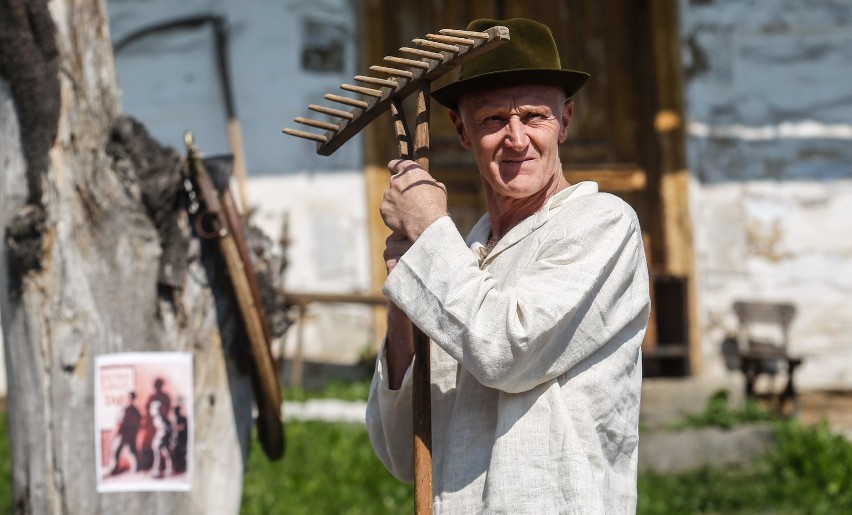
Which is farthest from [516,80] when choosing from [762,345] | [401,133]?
[762,345]

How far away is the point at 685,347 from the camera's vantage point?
7512 mm

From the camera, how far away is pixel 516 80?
2674 millimetres

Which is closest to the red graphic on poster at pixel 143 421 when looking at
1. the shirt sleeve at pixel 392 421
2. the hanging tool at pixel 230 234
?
the hanging tool at pixel 230 234

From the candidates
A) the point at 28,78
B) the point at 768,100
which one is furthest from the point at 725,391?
the point at 28,78

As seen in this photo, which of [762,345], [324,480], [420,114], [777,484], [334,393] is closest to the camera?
[420,114]

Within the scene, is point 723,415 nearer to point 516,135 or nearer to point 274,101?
point 274,101

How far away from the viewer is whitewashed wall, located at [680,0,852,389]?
768 centimetres

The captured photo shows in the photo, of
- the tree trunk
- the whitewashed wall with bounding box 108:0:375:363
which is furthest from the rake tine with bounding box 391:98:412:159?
the whitewashed wall with bounding box 108:0:375:363

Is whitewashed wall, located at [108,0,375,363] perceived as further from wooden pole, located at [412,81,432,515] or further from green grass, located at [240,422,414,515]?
wooden pole, located at [412,81,432,515]

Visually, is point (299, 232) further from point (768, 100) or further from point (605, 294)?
point (605, 294)

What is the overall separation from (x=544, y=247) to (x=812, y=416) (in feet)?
17.5

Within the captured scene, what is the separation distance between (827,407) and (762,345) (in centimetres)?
56

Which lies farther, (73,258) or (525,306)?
(73,258)

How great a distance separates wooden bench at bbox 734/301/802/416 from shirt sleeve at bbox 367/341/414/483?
4686 mm
